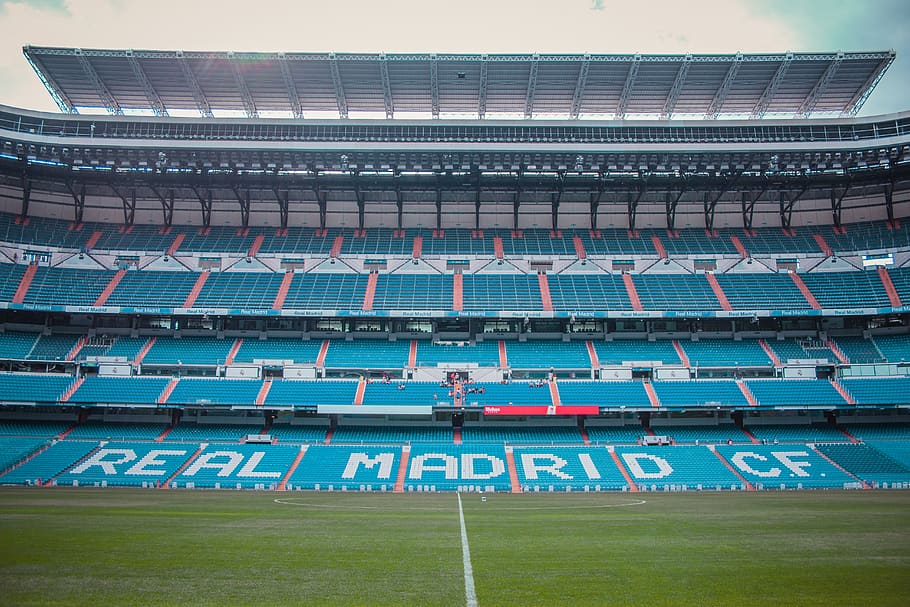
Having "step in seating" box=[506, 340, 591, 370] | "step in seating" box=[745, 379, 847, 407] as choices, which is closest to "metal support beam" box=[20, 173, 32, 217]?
"step in seating" box=[506, 340, 591, 370]

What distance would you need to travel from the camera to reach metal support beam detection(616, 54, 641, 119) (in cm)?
5519

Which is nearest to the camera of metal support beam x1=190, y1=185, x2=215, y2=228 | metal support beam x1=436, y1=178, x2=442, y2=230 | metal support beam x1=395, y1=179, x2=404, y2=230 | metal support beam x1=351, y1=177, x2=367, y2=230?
metal support beam x1=351, y1=177, x2=367, y2=230

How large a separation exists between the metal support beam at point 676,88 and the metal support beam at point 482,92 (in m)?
18.0

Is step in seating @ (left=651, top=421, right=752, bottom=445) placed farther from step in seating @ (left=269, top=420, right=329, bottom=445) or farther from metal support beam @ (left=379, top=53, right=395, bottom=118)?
metal support beam @ (left=379, top=53, right=395, bottom=118)

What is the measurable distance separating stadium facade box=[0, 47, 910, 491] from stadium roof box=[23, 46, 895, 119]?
0.85 ft

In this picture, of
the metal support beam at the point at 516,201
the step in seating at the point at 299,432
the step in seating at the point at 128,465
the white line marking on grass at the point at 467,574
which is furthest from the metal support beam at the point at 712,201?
the step in seating at the point at 128,465

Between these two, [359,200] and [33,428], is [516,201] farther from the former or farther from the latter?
[33,428]

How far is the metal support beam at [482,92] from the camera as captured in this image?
180 feet

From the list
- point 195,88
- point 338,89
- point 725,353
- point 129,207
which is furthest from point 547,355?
point 129,207

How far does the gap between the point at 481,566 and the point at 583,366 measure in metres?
41.1

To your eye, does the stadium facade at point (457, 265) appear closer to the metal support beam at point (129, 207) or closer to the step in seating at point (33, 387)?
the step in seating at point (33, 387)

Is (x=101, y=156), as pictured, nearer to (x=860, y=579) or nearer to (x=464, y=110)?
(x=464, y=110)

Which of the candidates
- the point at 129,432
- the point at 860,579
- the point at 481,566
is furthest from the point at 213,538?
the point at 129,432

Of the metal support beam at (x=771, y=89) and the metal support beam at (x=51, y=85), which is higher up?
the metal support beam at (x=771, y=89)
